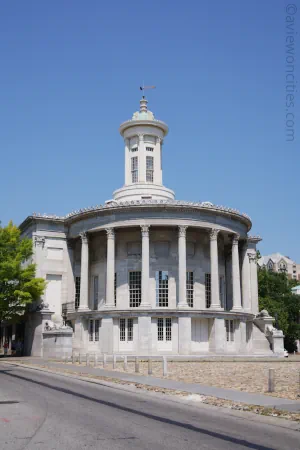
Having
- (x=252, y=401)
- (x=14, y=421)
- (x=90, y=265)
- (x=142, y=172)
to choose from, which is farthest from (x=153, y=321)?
(x=14, y=421)

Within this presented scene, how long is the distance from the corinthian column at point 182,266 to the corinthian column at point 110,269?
592cm

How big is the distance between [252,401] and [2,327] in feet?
185

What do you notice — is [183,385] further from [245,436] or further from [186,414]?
[245,436]

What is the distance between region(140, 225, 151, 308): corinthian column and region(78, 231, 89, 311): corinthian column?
19.8 ft

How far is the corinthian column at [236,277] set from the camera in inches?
2137

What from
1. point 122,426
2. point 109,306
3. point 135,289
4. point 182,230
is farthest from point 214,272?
point 122,426

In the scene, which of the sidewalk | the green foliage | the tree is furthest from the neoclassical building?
the green foliage

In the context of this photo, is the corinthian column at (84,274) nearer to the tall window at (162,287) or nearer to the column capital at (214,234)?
the tall window at (162,287)

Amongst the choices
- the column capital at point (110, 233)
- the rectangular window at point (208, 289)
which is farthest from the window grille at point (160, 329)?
the column capital at point (110, 233)

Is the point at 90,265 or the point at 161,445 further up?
the point at 90,265

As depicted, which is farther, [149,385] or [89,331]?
[89,331]

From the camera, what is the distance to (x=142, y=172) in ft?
199

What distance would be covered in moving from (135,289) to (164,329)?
4.97 m

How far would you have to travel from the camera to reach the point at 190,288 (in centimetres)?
5441
